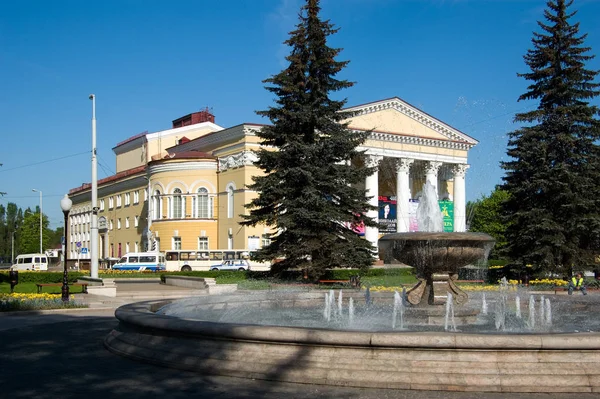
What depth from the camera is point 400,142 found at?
201 ft

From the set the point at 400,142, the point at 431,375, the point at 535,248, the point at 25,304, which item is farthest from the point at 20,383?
the point at 400,142

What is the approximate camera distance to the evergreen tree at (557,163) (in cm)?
3153

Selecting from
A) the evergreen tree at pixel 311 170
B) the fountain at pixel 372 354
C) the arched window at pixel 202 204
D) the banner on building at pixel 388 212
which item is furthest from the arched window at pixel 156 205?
the fountain at pixel 372 354

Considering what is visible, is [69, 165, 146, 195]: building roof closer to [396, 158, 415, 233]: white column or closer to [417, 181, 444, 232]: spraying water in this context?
[396, 158, 415, 233]: white column

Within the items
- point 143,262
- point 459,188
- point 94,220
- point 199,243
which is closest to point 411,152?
point 459,188

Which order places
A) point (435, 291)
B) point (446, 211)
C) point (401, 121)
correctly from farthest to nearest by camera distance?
1. point (401, 121)
2. point (446, 211)
3. point (435, 291)

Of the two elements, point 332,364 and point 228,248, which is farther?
point 228,248

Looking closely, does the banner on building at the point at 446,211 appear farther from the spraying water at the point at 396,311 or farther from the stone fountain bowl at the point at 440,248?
the stone fountain bowl at the point at 440,248

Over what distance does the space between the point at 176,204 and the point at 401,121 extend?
73.1 feet

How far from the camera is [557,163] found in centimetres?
3256

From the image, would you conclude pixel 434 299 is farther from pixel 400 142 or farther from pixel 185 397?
pixel 400 142

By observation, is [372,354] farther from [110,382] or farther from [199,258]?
[199,258]

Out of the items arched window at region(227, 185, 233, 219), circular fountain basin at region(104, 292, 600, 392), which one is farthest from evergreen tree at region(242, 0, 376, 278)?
arched window at region(227, 185, 233, 219)

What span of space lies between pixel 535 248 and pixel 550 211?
6.82ft
